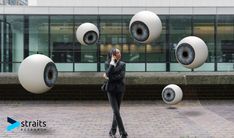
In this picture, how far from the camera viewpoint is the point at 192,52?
39.9ft

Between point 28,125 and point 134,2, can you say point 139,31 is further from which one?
point 134,2

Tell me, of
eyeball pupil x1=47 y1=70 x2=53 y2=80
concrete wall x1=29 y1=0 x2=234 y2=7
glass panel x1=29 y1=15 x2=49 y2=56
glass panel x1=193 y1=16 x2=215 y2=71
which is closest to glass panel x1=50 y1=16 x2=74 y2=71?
glass panel x1=29 y1=15 x2=49 y2=56

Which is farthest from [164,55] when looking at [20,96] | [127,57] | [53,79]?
[53,79]

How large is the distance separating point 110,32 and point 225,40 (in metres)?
7.46

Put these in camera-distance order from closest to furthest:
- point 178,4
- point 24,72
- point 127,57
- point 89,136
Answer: point 89,136
point 24,72
point 127,57
point 178,4

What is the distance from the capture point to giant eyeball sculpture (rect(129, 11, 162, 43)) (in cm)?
1207

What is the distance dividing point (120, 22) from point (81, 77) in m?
11.2

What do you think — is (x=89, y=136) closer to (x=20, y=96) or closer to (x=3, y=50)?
(x=20, y=96)

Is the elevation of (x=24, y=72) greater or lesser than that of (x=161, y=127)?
greater

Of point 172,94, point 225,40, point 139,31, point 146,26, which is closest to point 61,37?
point 225,40

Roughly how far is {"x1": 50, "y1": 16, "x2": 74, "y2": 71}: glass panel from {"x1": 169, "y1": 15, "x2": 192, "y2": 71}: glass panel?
6385 millimetres

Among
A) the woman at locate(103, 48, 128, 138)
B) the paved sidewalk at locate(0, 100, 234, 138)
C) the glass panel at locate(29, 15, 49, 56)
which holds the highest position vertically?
the glass panel at locate(29, 15, 49, 56)

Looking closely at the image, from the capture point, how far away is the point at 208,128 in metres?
9.07

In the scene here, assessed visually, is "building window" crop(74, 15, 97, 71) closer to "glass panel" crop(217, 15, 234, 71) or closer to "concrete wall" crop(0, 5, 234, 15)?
"concrete wall" crop(0, 5, 234, 15)
